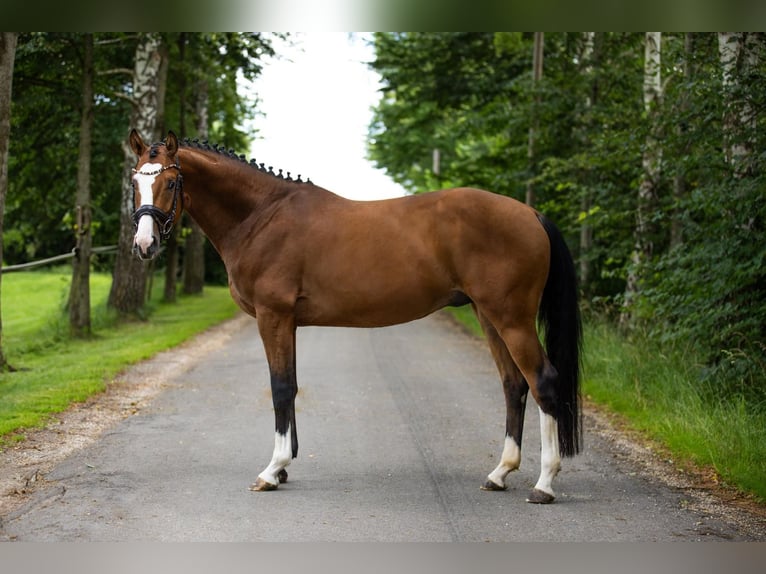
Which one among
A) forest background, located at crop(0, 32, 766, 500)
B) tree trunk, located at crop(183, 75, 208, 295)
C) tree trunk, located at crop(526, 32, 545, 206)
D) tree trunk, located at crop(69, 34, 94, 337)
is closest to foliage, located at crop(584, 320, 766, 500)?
forest background, located at crop(0, 32, 766, 500)

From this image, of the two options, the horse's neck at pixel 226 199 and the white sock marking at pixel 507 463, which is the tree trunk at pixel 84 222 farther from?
the white sock marking at pixel 507 463

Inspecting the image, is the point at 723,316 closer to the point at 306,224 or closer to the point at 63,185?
the point at 306,224

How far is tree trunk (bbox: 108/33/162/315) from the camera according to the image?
16.5 meters

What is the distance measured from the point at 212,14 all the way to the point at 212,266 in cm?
3102

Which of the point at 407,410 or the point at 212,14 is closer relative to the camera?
the point at 212,14

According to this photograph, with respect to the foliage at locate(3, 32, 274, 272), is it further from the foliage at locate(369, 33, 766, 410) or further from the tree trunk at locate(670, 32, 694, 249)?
the tree trunk at locate(670, 32, 694, 249)

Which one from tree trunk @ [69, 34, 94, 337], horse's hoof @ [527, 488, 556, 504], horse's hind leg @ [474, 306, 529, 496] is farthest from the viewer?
tree trunk @ [69, 34, 94, 337]

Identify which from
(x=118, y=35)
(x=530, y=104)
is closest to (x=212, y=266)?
(x=118, y=35)

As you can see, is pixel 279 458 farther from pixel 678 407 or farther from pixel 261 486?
pixel 678 407

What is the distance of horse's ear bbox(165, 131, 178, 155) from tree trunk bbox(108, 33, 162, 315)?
34.3ft

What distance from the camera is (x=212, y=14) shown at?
206 inches

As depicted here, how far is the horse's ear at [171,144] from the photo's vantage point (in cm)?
610

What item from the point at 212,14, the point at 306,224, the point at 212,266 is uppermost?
the point at 212,14

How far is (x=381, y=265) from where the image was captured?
6.20 m
